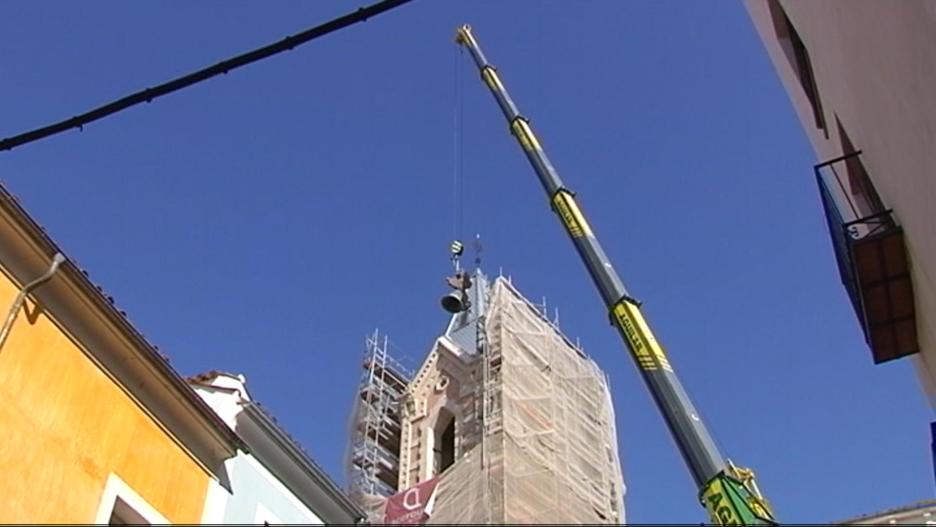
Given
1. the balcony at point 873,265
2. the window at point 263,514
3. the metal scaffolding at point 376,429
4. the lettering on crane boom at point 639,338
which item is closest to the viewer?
the window at point 263,514

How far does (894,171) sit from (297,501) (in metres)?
8.28

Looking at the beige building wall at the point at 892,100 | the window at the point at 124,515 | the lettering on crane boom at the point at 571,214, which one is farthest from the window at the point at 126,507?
the lettering on crane boom at the point at 571,214

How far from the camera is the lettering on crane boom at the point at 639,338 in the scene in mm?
21692

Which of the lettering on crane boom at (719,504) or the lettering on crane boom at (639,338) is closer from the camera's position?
the lettering on crane boom at (719,504)

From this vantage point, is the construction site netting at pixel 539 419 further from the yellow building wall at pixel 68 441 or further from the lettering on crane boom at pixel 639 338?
the yellow building wall at pixel 68 441

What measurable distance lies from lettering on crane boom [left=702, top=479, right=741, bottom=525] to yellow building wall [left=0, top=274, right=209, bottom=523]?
26.9 feet

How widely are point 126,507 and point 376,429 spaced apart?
36.0 m

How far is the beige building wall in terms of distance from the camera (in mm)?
10773

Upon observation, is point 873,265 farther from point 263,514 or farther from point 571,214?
point 571,214

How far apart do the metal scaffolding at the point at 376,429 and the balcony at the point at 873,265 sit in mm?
30038

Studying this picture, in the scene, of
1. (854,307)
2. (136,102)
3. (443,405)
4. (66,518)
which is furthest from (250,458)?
(443,405)

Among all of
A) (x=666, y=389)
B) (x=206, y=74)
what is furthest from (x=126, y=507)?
(x=666, y=389)

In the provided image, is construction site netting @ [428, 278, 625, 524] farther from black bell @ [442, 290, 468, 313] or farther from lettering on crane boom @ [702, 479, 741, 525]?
lettering on crane boom @ [702, 479, 741, 525]

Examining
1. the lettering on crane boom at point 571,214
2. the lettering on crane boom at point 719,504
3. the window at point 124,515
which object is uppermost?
the lettering on crane boom at point 571,214
